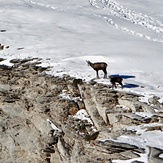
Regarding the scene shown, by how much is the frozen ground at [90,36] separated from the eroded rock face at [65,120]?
1.45 metres

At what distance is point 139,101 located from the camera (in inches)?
679

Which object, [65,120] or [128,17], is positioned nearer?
[65,120]

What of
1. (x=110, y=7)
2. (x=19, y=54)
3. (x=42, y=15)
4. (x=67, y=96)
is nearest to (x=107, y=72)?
(x=67, y=96)

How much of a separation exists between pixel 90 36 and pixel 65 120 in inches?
795

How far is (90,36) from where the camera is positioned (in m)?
36.3

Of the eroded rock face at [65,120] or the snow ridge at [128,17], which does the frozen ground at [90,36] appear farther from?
the eroded rock face at [65,120]

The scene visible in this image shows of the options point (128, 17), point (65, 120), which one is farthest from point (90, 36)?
point (65, 120)

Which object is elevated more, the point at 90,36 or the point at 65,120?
the point at 65,120

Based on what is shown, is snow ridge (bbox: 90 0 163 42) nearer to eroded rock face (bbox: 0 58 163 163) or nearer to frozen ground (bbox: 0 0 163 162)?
frozen ground (bbox: 0 0 163 162)

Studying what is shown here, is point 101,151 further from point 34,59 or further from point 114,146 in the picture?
point 34,59

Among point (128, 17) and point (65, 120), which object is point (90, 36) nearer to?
point (128, 17)

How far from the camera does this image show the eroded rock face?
46.1ft

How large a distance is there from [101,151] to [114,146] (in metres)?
0.50

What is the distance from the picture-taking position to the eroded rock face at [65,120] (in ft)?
46.1
